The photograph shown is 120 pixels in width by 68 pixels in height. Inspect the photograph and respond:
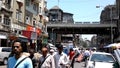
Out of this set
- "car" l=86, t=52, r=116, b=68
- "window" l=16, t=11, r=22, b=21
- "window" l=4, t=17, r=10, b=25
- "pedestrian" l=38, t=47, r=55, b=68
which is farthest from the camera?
"window" l=16, t=11, r=22, b=21

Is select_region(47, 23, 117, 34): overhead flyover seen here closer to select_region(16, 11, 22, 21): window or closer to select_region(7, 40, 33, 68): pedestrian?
select_region(16, 11, 22, 21): window

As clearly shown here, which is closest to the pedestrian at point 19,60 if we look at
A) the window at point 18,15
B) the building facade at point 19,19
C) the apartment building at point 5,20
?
the apartment building at point 5,20

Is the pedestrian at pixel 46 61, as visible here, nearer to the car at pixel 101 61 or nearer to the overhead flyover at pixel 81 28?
the car at pixel 101 61

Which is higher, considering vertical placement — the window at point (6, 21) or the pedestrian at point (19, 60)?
the pedestrian at point (19, 60)

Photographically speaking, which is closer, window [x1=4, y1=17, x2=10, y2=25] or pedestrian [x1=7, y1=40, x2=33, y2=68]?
pedestrian [x1=7, y1=40, x2=33, y2=68]

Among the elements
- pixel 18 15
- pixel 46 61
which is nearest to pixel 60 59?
pixel 46 61

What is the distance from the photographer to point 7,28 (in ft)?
163

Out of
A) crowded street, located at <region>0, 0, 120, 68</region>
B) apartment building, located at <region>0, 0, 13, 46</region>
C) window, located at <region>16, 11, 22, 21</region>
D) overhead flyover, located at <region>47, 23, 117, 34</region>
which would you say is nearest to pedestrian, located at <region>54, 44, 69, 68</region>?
crowded street, located at <region>0, 0, 120, 68</region>

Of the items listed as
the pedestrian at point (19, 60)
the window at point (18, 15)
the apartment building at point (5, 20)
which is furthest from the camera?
the window at point (18, 15)

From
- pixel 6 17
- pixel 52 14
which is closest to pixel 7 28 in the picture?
pixel 6 17

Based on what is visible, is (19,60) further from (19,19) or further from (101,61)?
(19,19)

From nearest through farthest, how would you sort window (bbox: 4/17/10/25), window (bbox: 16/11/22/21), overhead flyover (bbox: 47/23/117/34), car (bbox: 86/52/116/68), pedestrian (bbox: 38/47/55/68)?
pedestrian (bbox: 38/47/55/68)
car (bbox: 86/52/116/68)
window (bbox: 4/17/10/25)
window (bbox: 16/11/22/21)
overhead flyover (bbox: 47/23/117/34)

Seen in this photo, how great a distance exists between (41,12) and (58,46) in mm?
66573

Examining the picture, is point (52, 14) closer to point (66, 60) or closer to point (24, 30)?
point (24, 30)
